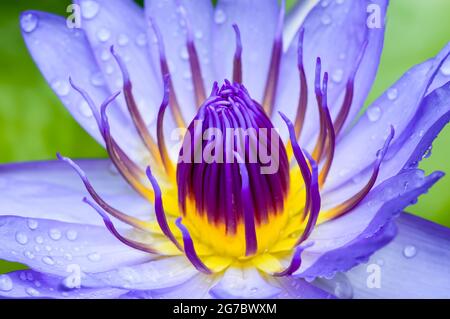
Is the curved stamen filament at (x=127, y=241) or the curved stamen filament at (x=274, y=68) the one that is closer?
the curved stamen filament at (x=127, y=241)

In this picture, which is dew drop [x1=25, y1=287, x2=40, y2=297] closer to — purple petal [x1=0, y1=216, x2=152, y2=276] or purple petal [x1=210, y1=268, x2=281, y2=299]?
purple petal [x1=0, y1=216, x2=152, y2=276]

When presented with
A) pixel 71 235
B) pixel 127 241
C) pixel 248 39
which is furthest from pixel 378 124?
pixel 71 235

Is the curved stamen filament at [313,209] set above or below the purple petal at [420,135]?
below

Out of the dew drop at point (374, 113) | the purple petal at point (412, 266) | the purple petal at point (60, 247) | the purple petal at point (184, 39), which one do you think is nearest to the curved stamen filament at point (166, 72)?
the purple petal at point (184, 39)

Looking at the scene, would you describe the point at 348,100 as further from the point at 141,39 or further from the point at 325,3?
the point at 141,39

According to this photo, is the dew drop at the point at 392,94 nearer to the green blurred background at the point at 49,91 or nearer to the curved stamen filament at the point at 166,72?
the green blurred background at the point at 49,91

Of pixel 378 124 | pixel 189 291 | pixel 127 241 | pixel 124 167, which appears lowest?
pixel 189 291
